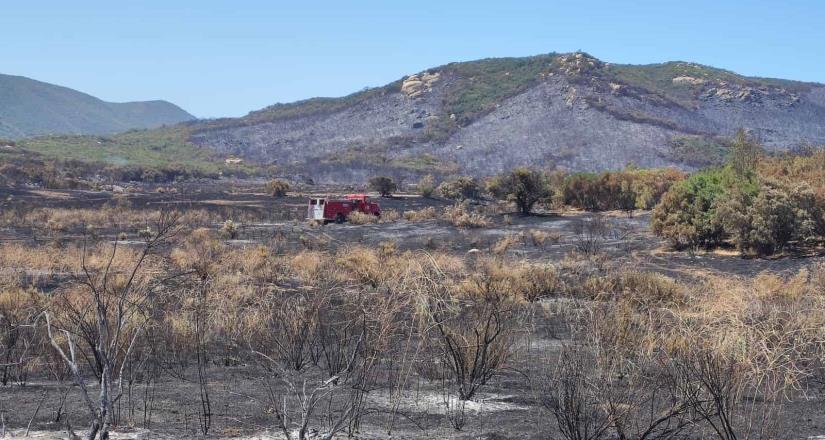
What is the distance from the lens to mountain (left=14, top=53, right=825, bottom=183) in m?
123

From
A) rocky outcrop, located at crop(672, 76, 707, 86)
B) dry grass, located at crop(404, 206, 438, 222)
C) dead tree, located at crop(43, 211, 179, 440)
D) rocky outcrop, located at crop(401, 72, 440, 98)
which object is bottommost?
dry grass, located at crop(404, 206, 438, 222)

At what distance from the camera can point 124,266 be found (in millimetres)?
24891

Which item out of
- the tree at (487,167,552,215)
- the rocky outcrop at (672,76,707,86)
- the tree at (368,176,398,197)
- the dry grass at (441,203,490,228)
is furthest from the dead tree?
the rocky outcrop at (672,76,707,86)

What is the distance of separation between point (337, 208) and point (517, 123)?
96213 millimetres

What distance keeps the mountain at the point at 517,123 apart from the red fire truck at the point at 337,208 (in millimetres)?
65107

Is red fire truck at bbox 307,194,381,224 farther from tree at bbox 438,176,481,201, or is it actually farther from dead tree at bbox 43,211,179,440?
dead tree at bbox 43,211,179,440

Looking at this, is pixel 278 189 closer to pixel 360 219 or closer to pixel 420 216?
pixel 420 216

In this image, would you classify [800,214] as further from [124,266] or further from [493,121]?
[493,121]

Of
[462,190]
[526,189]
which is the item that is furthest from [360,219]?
[462,190]

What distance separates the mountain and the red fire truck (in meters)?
65.1

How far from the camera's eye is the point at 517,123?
463 ft

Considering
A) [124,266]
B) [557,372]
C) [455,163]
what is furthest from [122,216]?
[455,163]

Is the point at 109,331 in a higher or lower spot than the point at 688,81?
lower

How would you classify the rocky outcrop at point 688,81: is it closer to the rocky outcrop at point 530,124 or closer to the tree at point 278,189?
the rocky outcrop at point 530,124
